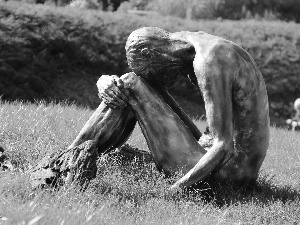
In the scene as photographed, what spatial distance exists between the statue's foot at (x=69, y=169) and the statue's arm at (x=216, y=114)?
0.74 metres

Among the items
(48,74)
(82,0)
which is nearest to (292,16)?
(82,0)

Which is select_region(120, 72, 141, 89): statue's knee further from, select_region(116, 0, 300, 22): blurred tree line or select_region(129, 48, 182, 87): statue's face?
select_region(116, 0, 300, 22): blurred tree line

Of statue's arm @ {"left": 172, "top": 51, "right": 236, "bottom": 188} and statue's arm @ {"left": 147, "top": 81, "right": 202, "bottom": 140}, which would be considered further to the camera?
statue's arm @ {"left": 147, "top": 81, "right": 202, "bottom": 140}

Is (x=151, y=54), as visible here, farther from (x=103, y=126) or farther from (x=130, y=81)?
(x=103, y=126)

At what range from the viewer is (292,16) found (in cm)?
2805

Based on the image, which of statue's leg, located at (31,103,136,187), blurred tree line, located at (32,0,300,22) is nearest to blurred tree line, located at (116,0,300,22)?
blurred tree line, located at (32,0,300,22)

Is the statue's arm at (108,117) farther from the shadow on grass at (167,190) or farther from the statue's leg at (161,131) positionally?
the shadow on grass at (167,190)

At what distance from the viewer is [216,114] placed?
4645 millimetres

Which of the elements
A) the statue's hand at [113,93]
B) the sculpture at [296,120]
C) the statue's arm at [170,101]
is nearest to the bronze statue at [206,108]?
the statue's hand at [113,93]

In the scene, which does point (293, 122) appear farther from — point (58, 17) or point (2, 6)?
point (2, 6)

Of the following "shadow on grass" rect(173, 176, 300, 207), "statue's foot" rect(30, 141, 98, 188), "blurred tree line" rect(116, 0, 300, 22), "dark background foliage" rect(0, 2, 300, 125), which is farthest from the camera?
"blurred tree line" rect(116, 0, 300, 22)

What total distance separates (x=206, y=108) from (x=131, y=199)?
2.89 feet

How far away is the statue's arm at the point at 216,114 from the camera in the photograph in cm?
464

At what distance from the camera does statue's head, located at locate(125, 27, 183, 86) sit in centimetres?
500
